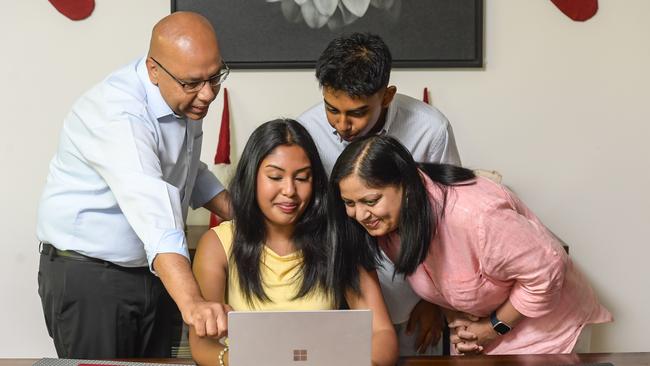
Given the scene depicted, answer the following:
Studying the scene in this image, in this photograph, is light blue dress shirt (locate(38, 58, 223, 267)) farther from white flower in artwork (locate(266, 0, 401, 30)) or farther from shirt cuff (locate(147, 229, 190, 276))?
white flower in artwork (locate(266, 0, 401, 30))

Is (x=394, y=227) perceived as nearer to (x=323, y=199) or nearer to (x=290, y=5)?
(x=323, y=199)

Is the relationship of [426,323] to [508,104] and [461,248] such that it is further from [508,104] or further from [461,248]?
[508,104]

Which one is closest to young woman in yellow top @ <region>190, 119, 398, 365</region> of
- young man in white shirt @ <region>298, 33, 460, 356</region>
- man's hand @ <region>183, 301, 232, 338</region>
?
young man in white shirt @ <region>298, 33, 460, 356</region>

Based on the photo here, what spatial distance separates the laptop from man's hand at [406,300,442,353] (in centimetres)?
80

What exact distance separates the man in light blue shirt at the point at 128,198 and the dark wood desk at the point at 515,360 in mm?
280

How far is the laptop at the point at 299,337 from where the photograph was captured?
5.39 feet

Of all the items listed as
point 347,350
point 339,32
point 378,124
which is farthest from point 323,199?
point 339,32

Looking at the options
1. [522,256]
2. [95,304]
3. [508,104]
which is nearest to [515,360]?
[522,256]

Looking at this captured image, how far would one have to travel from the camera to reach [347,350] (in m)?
1.68

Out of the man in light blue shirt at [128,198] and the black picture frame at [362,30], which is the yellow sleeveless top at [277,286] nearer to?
the man in light blue shirt at [128,198]

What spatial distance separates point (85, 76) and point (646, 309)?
2224 mm

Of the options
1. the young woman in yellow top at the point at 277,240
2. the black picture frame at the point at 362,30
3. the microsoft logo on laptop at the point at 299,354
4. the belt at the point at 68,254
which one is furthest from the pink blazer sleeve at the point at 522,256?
the black picture frame at the point at 362,30

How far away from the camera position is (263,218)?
213 cm

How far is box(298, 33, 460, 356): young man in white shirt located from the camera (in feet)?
6.97
